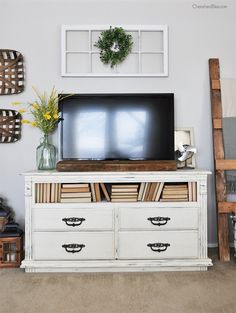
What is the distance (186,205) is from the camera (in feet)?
7.95

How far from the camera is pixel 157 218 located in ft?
7.91

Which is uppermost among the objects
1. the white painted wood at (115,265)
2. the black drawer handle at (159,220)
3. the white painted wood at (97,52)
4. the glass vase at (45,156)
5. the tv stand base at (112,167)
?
the white painted wood at (97,52)

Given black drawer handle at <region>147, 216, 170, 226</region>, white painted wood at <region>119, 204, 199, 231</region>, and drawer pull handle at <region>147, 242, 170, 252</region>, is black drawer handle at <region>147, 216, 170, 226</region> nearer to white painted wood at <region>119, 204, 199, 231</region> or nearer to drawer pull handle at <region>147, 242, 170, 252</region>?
white painted wood at <region>119, 204, 199, 231</region>

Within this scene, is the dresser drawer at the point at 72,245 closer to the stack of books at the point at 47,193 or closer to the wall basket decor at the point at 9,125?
the stack of books at the point at 47,193

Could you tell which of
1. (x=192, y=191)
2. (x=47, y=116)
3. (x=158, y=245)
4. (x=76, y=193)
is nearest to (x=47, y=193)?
(x=76, y=193)

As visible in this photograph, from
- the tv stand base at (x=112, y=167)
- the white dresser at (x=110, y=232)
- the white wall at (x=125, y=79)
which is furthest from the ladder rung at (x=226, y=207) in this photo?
the tv stand base at (x=112, y=167)

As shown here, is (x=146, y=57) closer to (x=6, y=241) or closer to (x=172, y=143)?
(x=172, y=143)

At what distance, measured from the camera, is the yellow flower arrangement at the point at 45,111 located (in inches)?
108

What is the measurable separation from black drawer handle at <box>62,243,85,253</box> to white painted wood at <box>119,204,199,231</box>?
0.34 meters

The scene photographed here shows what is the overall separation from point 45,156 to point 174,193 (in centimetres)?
117

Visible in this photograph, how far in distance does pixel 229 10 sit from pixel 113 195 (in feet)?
6.94

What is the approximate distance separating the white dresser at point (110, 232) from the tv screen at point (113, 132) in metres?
0.36

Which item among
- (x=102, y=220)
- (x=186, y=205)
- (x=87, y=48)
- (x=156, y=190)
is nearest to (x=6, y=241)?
(x=102, y=220)

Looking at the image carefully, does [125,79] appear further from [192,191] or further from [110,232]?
[110,232]
